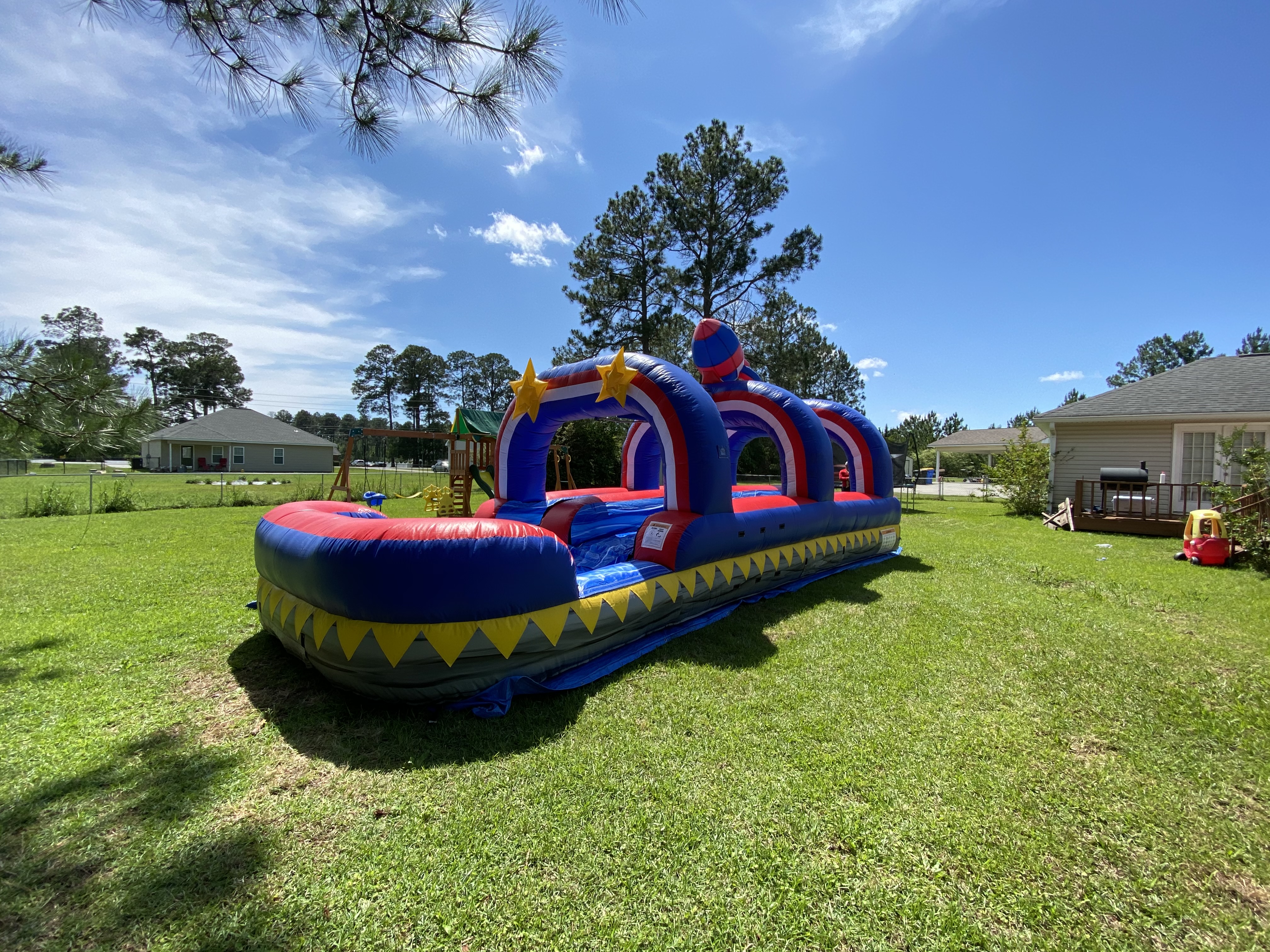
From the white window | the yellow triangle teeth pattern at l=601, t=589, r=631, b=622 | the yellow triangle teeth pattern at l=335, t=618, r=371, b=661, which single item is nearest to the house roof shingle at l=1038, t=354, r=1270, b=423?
the white window

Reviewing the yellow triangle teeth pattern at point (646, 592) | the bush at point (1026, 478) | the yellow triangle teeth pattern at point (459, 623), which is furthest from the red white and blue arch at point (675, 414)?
the bush at point (1026, 478)

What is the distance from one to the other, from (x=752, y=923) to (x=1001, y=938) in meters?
0.76

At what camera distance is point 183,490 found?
17.0 metres

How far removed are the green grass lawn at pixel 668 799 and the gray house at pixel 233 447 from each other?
116ft

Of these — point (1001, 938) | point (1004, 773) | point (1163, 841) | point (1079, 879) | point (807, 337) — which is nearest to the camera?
point (1001, 938)

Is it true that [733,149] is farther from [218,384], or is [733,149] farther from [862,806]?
[218,384]

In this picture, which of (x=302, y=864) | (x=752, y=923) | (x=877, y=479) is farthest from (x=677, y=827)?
(x=877, y=479)

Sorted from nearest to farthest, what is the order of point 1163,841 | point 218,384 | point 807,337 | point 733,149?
point 1163,841
point 733,149
point 807,337
point 218,384

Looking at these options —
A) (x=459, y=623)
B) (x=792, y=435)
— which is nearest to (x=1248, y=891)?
(x=459, y=623)

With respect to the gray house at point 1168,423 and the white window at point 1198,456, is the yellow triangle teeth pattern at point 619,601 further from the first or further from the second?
the white window at point 1198,456

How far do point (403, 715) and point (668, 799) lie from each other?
1659mm

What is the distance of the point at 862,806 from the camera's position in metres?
2.26

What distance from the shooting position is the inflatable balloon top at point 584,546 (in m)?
2.92

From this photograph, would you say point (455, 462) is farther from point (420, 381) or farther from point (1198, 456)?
point (420, 381)
